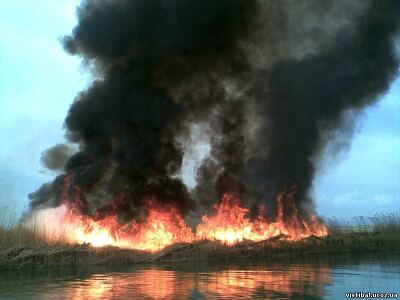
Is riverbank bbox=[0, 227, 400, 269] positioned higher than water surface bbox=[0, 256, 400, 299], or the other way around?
riverbank bbox=[0, 227, 400, 269]

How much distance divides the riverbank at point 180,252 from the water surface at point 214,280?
1164 millimetres

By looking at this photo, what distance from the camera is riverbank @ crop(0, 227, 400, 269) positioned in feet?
71.7

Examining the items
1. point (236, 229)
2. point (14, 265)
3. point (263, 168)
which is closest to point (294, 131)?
point (263, 168)

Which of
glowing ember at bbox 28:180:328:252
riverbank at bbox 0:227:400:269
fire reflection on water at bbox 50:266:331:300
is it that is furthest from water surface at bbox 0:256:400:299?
glowing ember at bbox 28:180:328:252

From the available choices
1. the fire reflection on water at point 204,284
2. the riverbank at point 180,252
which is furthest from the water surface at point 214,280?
the riverbank at point 180,252

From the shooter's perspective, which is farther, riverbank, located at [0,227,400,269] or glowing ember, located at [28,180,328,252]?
glowing ember, located at [28,180,328,252]

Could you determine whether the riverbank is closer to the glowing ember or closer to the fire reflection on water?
the glowing ember

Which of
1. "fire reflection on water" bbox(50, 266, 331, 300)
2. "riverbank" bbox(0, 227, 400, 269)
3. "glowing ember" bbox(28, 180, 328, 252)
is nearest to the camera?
"fire reflection on water" bbox(50, 266, 331, 300)

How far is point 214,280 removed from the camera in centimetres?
1577

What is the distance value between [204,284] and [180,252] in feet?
28.7

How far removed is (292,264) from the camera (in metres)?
20.7

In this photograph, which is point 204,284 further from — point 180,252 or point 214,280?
point 180,252

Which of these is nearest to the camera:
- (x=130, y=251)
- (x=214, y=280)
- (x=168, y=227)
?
(x=214, y=280)

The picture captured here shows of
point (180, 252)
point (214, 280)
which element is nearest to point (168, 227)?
point (180, 252)
